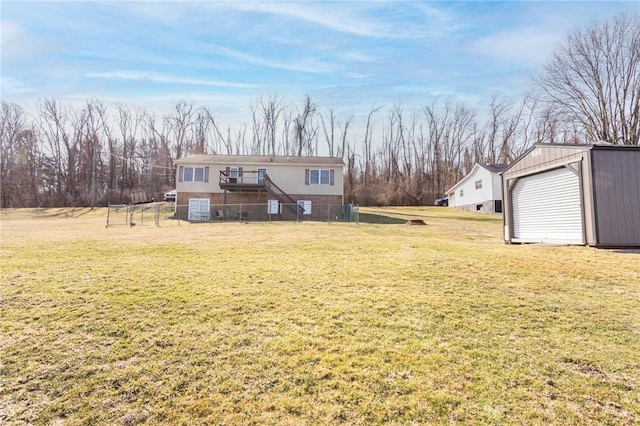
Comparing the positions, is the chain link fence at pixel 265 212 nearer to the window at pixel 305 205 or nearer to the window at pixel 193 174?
the window at pixel 305 205

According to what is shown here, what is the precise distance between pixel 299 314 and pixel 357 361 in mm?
1401

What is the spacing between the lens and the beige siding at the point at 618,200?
871 centimetres

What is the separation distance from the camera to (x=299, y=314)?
4.45m

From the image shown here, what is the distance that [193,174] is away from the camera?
2403 centimetres

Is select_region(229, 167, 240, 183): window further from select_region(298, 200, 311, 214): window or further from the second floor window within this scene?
the second floor window

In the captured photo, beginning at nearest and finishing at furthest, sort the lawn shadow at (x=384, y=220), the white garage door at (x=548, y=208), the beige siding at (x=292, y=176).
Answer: the white garage door at (x=548, y=208) < the lawn shadow at (x=384, y=220) < the beige siding at (x=292, y=176)

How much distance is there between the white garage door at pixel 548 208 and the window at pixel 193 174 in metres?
20.6

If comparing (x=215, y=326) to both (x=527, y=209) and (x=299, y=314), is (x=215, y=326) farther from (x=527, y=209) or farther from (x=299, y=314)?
(x=527, y=209)

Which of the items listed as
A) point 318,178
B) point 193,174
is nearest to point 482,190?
point 318,178

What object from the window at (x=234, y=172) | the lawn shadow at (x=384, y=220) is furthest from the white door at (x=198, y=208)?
the lawn shadow at (x=384, y=220)

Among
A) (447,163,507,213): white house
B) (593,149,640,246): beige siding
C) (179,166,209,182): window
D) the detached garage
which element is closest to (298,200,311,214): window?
(179,166,209,182): window

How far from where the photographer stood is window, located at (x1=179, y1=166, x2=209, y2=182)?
2398cm

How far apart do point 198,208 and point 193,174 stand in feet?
8.99

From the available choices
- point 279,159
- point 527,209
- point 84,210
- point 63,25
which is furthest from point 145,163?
point 527,209
